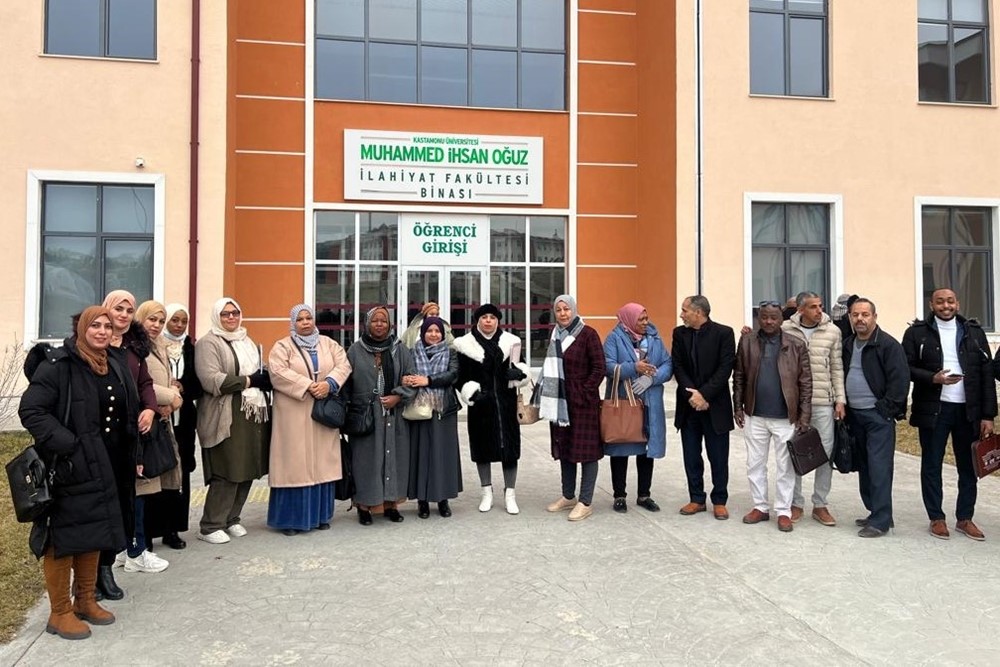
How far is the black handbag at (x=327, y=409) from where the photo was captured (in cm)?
562

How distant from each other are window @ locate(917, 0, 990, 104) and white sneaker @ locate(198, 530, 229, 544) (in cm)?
1568

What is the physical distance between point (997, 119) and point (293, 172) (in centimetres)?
1420

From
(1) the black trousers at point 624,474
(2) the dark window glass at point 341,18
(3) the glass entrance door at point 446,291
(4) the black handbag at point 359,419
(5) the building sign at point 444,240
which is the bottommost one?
(1) the black trousers at point 624,474

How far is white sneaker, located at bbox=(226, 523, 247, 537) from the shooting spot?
18.5 ft

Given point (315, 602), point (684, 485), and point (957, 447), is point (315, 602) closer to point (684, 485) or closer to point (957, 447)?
point (684, 485)

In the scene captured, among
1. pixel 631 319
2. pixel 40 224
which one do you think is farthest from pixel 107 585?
pixel 40 224

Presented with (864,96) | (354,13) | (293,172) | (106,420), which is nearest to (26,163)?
(293,172)

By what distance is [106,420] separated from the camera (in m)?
4.12

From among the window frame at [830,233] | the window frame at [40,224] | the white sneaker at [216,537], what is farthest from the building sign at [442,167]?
the white sneaker at [216,537]

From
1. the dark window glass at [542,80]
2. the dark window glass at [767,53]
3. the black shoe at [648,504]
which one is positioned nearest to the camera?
the black shoe at [648,504]

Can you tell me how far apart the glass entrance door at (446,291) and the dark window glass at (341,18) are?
487 cm

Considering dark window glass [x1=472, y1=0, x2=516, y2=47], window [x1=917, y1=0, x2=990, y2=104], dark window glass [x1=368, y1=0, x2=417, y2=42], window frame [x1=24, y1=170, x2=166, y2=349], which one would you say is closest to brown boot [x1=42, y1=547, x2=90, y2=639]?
window frame [x1=24, y1=170, x2=166, y2=349]

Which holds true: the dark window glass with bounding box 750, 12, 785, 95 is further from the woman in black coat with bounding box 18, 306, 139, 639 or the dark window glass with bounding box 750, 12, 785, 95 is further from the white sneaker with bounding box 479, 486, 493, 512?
the woman in black coat with bounding box 18, 306, 139, 639

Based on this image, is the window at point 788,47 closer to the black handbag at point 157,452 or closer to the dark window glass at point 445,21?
the dark window glass at point 445,21
